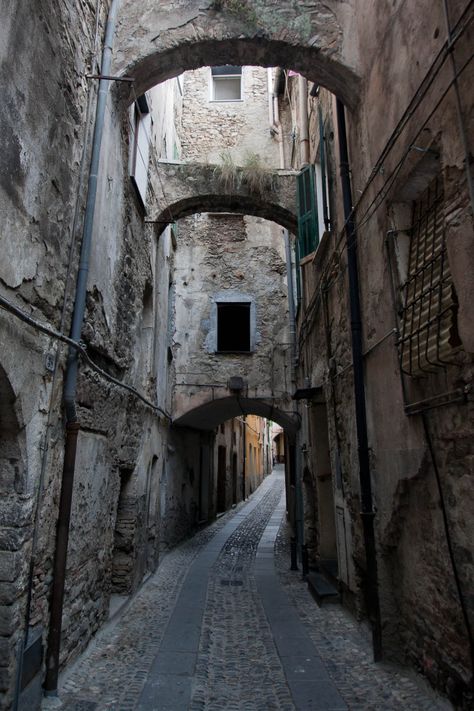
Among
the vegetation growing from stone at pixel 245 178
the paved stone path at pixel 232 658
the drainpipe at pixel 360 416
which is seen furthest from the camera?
the vegetation growing from stone at pixel 245 178

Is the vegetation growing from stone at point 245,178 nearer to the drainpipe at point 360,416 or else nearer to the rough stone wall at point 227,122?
the drainpipe at point 360,416

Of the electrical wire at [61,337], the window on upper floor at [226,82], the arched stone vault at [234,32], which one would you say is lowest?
the electrical wire at [61,337]

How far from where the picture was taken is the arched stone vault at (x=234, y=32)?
559cm

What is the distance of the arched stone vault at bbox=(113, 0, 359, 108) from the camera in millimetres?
5590

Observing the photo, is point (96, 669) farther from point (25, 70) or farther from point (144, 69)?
point (144, 69)

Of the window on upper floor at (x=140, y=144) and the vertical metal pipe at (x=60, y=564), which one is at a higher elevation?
the window on upper floor at (x=140, y=144)

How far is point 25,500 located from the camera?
3.23 meters

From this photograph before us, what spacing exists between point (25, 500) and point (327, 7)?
236 inches

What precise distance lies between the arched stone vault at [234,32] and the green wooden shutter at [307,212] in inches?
82.0

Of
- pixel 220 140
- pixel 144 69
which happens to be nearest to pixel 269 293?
pixel 220 140

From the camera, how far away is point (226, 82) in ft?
51.3

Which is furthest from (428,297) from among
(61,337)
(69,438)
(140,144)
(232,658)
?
(140,144)

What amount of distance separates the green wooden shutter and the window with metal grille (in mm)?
3710

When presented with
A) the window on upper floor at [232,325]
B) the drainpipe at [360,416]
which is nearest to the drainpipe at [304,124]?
the drainpipe at [360,416]
